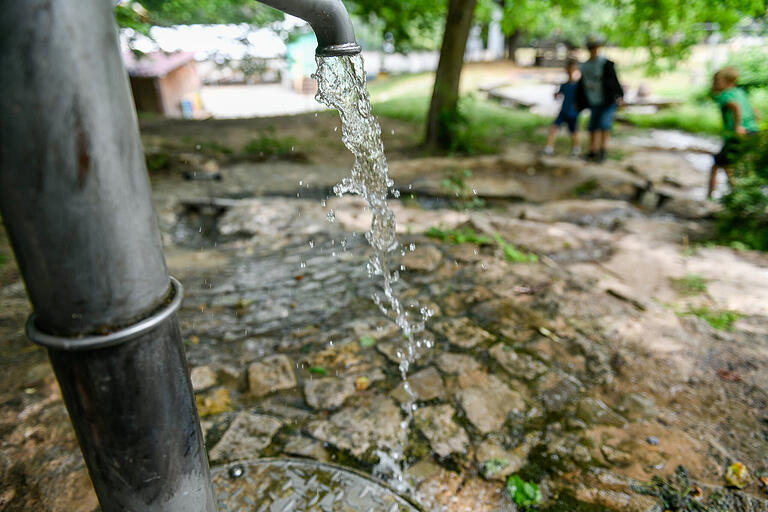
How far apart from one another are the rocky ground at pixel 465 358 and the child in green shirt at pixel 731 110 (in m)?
1.37

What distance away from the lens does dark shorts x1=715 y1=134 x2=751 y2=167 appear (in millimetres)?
4762

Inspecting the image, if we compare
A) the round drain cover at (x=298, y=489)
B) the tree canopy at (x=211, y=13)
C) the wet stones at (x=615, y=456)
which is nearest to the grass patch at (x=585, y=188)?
the wet stones at (x=615, y=456)

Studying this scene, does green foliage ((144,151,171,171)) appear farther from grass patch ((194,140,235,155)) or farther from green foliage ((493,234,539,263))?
green foliage ((493,234,539,263))

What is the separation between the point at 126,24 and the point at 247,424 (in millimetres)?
6325

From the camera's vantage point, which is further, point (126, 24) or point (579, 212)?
point (126, 24)

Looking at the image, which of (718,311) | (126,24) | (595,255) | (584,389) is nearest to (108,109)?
(584,389)

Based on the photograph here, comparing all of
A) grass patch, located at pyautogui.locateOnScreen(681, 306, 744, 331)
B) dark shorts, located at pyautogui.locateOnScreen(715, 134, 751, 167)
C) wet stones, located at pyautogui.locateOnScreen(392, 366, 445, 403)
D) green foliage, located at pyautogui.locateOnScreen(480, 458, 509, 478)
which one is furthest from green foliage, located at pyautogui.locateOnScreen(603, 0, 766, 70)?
green foliage, located at pyautogui.locateOnScreen(480, 458, 509, 478)

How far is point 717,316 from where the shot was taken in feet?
10.5

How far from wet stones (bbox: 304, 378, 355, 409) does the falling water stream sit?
0.30m

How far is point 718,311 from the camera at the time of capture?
327 centimetres

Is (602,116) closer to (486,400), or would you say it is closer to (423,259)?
(423,259)

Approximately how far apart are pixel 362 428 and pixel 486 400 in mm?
638

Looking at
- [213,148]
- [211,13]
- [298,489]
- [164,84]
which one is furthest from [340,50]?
Answer: [164,84]

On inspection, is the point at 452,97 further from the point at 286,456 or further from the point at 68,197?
the point at 68,197
